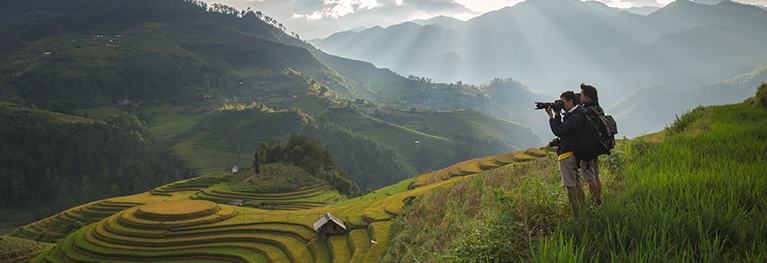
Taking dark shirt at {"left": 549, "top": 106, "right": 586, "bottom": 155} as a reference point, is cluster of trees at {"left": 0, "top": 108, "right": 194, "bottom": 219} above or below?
below

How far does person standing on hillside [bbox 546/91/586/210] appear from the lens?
4.39 meters

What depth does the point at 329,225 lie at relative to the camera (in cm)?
2003

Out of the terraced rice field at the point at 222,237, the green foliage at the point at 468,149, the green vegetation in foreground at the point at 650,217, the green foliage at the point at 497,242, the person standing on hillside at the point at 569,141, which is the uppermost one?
the person standing on hillside at the point at 569,141

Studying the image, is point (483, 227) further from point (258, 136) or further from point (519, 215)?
point (258, 136)

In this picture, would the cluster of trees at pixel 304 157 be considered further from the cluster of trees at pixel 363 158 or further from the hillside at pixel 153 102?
the hillside at pixel 153 102

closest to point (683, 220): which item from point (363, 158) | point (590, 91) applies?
point (590, 91)

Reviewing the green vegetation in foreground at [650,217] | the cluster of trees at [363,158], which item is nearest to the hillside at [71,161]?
the cluster of trees at [363,158]

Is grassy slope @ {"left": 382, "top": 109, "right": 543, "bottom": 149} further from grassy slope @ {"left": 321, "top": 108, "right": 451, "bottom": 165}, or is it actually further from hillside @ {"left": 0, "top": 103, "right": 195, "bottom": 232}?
Result: hillside @ {"left": 0, "top": 103, "right": 195, "bottom": 232}

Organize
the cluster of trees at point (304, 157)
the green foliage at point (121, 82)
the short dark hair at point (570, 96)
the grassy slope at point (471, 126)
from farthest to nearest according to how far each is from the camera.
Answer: the grassy slope at point (471, 126)
the green foliage at point (121, 82)
the cluster of trees at point (304, 157)
the short dark hair at point (570, 96)

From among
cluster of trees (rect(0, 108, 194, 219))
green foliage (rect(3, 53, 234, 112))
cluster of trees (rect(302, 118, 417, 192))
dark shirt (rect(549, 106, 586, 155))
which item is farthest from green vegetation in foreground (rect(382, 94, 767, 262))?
green foliage (rect(3, 53, 234, 112))

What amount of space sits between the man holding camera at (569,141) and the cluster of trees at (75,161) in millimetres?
96934

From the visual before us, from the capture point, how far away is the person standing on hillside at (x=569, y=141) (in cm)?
439

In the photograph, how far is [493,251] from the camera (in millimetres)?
3961

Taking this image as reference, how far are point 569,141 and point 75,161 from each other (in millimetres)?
118125
